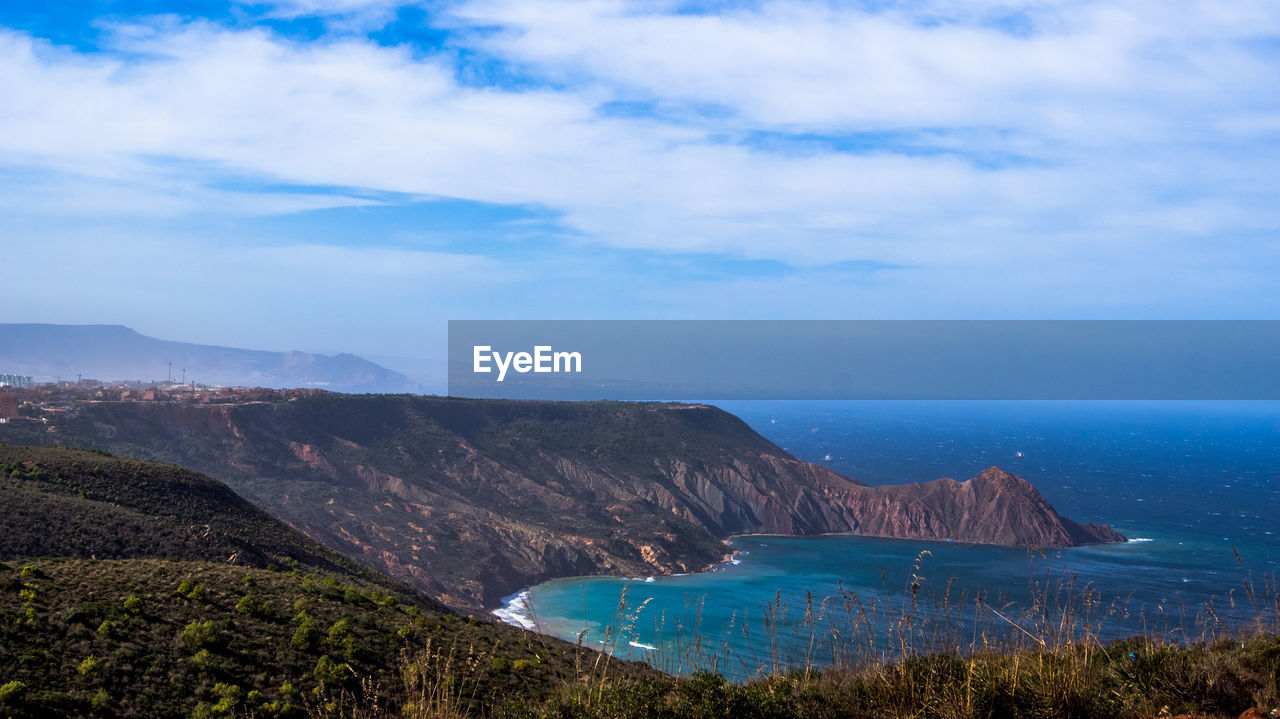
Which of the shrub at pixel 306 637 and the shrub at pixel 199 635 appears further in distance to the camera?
the shrub at pixel 306 637

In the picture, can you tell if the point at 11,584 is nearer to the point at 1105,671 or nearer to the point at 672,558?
the point at 1105,671

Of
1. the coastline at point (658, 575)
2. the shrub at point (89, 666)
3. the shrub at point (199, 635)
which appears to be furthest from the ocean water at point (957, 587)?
the shrub at point (89, 666)

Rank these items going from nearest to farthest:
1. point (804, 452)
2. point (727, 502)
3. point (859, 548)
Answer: point (859, 548) → point (727, 502) → point (804, 452)

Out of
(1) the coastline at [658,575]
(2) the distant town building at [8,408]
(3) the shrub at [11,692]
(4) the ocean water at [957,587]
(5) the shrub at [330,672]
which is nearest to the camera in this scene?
(4) the ocean water at [957,587]

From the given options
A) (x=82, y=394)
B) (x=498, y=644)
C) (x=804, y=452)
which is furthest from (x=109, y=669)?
(x=804, y=452)

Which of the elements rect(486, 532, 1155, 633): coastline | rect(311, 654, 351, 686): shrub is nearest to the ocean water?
rect(486, 532, 1155, 633): coastline

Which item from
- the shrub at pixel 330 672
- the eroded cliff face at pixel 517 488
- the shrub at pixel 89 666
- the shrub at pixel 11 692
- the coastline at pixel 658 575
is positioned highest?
the shrub at pixel 11 692

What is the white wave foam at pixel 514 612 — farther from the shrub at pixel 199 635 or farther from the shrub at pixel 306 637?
the shrub at pixel 199 635
